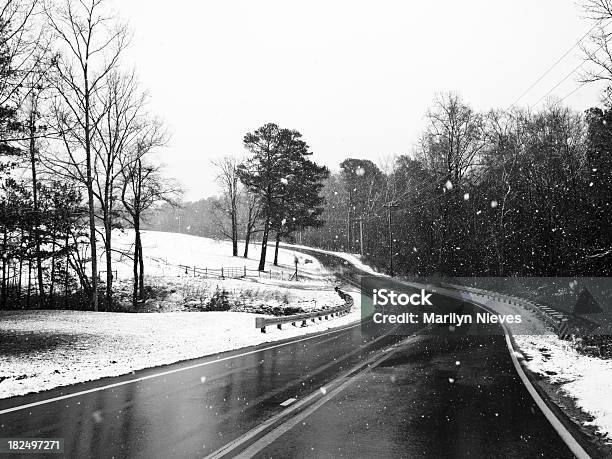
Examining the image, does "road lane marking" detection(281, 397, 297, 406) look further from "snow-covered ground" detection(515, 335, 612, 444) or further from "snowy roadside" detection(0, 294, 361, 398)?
"snowy roadside" detection(0, 294, 361, 398)

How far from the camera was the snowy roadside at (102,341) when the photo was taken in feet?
37.0

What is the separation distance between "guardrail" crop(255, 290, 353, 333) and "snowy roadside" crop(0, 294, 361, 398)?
0.42 metres

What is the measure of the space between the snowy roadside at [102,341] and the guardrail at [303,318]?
42 centimetres

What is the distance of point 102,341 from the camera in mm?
16688

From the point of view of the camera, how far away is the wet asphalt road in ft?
19.0

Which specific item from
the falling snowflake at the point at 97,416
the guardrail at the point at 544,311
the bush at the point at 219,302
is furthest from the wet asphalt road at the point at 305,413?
the bush at the point at 219,302

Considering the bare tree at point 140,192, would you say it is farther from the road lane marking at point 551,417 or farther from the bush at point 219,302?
the road lane marking at point 551,417

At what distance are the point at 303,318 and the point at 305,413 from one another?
15.9 meters

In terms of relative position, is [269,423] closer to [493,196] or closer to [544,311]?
[544,311]

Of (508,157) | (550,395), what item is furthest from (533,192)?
(550,395)

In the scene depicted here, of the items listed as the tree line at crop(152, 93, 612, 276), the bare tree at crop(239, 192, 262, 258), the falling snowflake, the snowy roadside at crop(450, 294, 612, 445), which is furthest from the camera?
the bare tree at crop(239, 192, 262, 258)

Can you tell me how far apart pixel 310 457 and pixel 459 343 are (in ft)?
41.1

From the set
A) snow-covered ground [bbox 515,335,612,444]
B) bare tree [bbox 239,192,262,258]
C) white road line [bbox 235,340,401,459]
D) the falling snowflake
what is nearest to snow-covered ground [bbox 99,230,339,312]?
bare tree [bbox 239,192,262,258]

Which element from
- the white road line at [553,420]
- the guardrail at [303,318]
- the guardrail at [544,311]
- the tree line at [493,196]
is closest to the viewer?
the white road line at [553,420]
